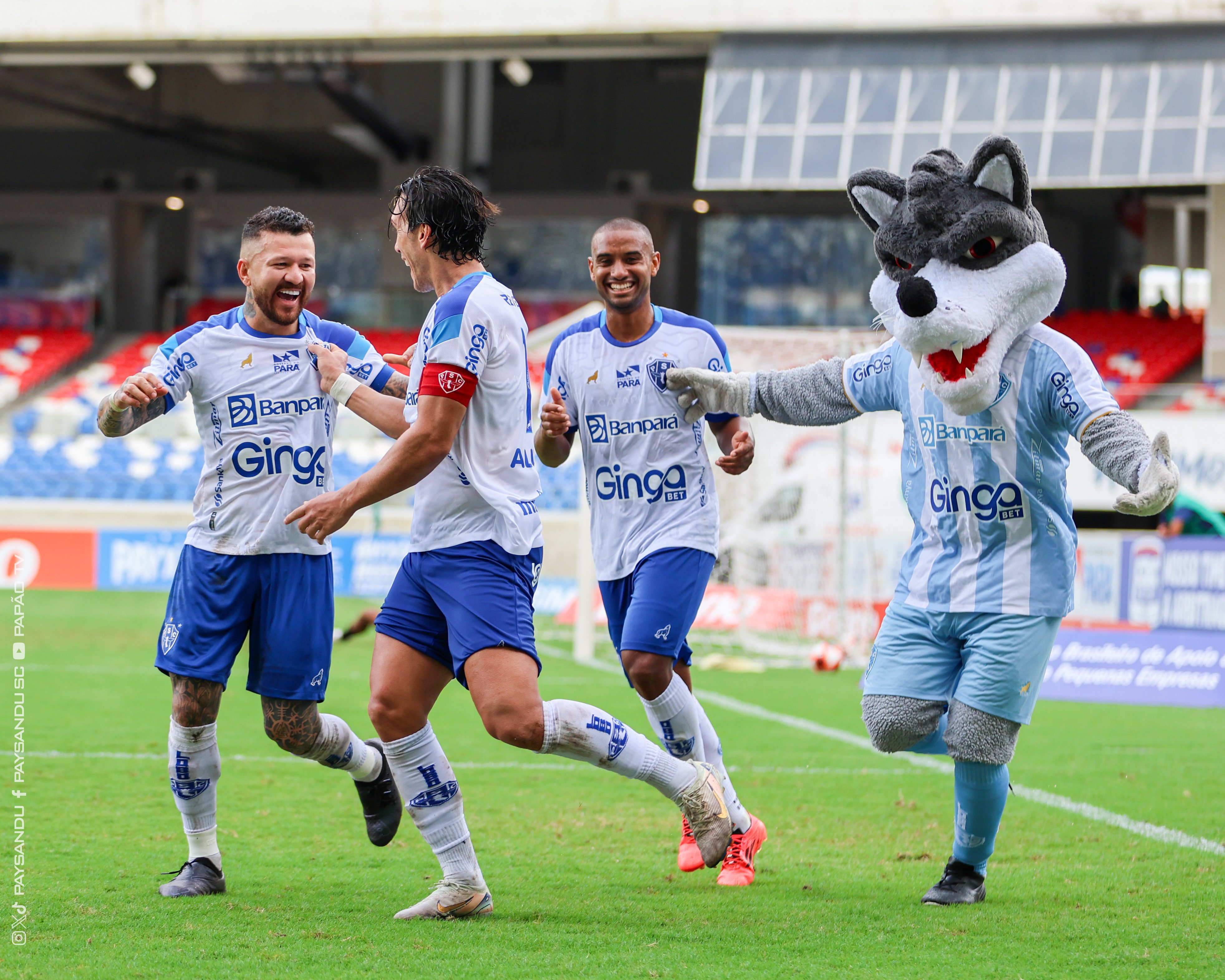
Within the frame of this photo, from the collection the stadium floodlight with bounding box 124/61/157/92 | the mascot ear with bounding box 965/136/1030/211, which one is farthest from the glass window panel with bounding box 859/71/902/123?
the mascot ear with bounding box 965/136/1030/211

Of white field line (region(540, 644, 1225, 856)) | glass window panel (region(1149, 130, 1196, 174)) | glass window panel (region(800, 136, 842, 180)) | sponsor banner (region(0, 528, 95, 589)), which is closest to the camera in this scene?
white field line (region(540, 644, 1225, 856))

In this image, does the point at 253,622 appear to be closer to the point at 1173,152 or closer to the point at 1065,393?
the point at 1065,393

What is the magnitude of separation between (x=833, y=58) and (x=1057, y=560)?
63.5 ft

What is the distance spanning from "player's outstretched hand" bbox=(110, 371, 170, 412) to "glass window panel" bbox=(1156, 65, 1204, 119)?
19.4m

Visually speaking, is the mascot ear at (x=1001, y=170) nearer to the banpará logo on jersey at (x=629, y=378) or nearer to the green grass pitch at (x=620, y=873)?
the banpará logo on jersey at (x=629, y=378)

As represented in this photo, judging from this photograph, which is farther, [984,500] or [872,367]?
[872,367]

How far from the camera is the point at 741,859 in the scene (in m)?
4.57

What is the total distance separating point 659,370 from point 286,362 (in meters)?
1.28

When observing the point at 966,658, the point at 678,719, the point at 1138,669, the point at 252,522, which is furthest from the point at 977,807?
the point at 1138,669

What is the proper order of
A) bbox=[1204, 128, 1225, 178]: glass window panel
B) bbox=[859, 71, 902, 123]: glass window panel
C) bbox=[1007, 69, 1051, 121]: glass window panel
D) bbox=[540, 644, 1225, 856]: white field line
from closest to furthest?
bbox=[540, 644, 1225, 856]: white field line → bbox=[1204, 128, 1225, 178]: glass window panel → bbox=[1007, 69, 1051, 121]: glass window panel → bbox=[859, 71, 902, 123]: glass window panel

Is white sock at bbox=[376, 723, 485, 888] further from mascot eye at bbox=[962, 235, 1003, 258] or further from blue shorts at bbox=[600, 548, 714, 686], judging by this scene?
mascot eye at bbox=[962, 235, 1003, 258]

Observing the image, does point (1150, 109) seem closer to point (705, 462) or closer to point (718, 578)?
point (718, 578)

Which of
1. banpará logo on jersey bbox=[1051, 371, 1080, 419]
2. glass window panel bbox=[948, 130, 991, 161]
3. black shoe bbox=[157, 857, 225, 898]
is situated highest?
glass window panel bbox=[948, 130, 991, 161]

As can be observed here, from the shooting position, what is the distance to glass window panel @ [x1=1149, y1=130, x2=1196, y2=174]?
65.8ft
